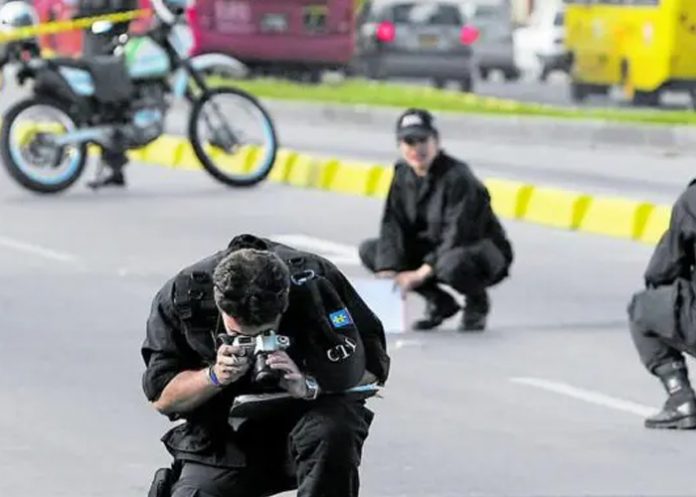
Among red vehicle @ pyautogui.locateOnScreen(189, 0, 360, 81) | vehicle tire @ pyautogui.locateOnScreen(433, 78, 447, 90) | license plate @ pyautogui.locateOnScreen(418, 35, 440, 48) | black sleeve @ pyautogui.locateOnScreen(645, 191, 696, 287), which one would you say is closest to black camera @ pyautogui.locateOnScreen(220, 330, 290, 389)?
black sleeve @ pyautogui.locateOnScreen(645, 191, 696, 287)

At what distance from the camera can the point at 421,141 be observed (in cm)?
1147

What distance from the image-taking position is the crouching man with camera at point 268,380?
5.68 metres

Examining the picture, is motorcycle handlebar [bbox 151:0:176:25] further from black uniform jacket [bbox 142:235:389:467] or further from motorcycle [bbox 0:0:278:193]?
black uniform jacket [bbox 142:235:389:467]

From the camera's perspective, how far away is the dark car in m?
35.8

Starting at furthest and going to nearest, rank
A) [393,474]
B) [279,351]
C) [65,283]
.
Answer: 1. [65,283]
2. [393,474]
3. [279,351]

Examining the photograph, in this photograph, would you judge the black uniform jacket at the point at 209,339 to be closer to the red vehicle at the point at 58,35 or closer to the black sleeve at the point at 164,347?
the black sleeve at the point at 164,347

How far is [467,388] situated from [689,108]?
19480mm

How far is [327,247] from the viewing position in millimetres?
15250

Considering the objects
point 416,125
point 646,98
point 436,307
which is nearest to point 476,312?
point 436,307

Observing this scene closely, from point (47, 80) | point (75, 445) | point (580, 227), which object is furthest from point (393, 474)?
point (47, 80)

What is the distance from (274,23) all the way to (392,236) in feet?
67.7

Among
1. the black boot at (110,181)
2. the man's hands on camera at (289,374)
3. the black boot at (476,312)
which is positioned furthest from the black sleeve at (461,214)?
the black boot at (110,181)

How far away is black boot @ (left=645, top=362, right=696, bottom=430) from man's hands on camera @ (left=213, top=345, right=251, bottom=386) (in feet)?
12.7

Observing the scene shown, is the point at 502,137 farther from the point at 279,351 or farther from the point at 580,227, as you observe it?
the point at 279,351
